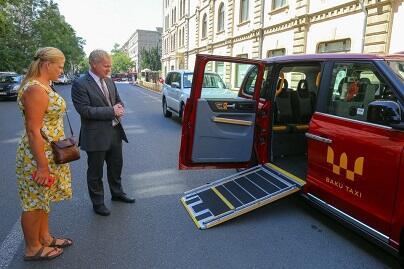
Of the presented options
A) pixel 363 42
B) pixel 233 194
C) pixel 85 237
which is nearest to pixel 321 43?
pixel 363 42

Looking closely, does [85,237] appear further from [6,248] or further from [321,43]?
[321,43]

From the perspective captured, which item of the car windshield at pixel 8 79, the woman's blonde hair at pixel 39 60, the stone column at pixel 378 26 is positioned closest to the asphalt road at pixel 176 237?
the woman's blonde hair at pixel 39 60

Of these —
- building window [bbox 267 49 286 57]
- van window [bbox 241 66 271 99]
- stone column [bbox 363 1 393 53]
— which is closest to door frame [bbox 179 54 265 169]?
van window [bbox 241 66 271 99]

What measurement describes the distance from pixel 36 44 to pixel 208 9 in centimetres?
1669

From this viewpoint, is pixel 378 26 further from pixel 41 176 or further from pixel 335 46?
pixel 41 176

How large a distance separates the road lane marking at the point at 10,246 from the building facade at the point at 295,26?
38.4 feet

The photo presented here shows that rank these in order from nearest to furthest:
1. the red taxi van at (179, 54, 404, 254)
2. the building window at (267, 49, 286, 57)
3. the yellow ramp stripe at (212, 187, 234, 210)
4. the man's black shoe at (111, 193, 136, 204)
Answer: the red taxi van at (179, 54, 404, 254)
the yellow ramp stripe at (212, 187, 234, 210)
the man's black shoe at (111, 193, 136, 204)
the building window at (267, 49, 286, 57)

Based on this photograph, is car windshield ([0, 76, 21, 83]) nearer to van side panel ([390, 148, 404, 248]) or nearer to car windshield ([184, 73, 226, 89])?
car windshield ([184, 73, 226, 89])

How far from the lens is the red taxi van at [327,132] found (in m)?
Result: 3.18

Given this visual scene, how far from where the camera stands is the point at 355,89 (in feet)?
12.3

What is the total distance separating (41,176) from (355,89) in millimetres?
3103

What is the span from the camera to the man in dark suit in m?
4.14

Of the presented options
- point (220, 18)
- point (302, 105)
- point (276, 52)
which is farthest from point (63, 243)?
point (220, 18)

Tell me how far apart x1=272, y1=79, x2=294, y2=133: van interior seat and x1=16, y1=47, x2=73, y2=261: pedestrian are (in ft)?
10.8
